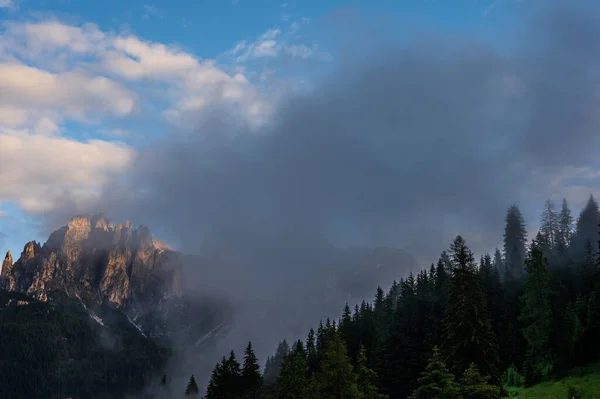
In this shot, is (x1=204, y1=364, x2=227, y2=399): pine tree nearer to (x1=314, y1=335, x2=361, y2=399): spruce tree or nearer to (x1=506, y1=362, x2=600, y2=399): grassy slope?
(x1=314, y1=335, x2=361, y2=399): spruce tree

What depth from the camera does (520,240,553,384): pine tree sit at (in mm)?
56062

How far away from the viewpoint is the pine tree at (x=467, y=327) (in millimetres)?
43562

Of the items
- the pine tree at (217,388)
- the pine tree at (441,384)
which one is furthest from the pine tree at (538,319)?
the pine tree at (217,388)

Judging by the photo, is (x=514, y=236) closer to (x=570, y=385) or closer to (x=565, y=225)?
(x=565, y=225)

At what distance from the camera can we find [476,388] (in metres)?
34.0

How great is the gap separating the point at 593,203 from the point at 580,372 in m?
114

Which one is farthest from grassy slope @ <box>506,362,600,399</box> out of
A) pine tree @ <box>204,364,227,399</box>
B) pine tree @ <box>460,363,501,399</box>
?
pine tree @ <box>204,364,227,399</box>

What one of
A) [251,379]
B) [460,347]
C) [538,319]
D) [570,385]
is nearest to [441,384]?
[460,347]

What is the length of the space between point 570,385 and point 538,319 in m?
15.4

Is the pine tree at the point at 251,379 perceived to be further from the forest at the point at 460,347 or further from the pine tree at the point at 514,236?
the pine tree at the point at 514,236

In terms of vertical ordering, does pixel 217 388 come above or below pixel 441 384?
below

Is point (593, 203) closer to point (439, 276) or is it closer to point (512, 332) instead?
point (439, 276)

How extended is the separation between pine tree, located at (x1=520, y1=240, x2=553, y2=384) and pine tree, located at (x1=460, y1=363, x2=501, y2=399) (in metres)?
23.5

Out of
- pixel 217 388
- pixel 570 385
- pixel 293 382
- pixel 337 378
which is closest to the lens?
pixel 337 378
